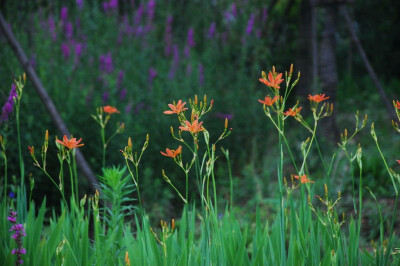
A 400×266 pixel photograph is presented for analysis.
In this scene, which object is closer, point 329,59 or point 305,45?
point 329,59

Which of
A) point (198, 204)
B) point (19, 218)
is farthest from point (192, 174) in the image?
point (19, 218)

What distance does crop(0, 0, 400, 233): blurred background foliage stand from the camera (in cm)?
429

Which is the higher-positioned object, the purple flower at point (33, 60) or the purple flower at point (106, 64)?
the purple flower at point (33, 60)

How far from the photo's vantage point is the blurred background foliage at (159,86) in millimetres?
4285

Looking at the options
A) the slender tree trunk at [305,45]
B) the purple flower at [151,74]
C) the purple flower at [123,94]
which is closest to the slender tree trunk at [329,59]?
the slender tree trunk at [305,45]

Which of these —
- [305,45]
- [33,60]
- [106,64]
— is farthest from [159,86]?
[305,45]

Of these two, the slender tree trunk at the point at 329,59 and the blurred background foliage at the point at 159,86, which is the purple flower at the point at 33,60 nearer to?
the blurred background foliage at the point at 159,86

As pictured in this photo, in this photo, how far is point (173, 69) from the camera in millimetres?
5309

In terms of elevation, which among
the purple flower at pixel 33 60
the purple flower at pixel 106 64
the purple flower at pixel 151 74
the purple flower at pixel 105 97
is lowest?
the purple flower at pixel 105 97

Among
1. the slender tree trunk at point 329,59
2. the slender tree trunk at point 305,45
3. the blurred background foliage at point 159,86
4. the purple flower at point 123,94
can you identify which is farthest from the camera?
the slender tree trunk at point 305,45

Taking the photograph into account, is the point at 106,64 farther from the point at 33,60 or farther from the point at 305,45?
the point at 305,45

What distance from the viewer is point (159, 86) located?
15.9 ft

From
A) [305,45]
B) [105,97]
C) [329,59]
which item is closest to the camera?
[105,97]

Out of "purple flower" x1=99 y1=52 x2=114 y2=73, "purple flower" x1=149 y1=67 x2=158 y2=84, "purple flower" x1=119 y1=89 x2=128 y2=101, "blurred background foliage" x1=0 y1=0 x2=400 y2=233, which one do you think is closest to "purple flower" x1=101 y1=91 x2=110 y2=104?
"blurred background foliage" x1=0 y1=0 x2=400 y2=233
